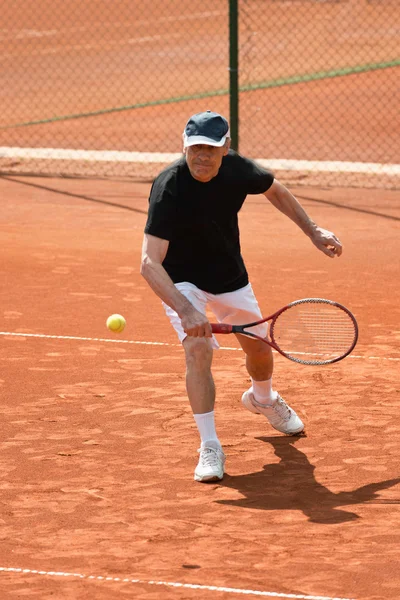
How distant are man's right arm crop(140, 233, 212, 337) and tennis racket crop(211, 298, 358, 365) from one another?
0.49 m

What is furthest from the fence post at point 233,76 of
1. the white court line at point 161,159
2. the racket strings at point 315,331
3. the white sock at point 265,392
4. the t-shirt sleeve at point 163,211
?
the t-shirt sleeve at point 163,211

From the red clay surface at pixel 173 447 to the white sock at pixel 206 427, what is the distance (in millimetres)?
189

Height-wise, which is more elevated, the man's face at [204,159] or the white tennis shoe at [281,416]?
the man's face at [204,159]

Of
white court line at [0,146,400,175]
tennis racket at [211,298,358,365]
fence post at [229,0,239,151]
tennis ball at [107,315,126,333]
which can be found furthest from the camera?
white court line at [0,146,400,175]

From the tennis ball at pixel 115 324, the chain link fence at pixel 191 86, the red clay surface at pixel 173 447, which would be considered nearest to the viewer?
the red clay surface at pixel 173 447

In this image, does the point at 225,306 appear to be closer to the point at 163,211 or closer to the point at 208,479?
the point at 163,211

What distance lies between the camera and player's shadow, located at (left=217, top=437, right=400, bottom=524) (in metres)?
5.72

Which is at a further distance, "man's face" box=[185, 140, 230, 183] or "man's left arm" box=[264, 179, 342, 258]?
"man's left arm" box=[264, 179, 342, 258]

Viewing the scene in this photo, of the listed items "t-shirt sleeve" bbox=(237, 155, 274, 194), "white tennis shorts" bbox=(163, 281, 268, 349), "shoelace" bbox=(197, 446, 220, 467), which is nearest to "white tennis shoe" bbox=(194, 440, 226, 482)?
"shoelace" bbox=(197, 446, 220, 467)

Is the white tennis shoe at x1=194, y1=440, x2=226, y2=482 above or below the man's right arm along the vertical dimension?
below

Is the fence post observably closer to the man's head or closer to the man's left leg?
the man's left leg

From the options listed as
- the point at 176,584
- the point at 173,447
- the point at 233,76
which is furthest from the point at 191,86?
the point at 176,584

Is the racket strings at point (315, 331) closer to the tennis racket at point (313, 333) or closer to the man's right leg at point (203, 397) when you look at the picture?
the tennis racket at point (313, 333)

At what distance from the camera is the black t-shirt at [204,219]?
6078mm
